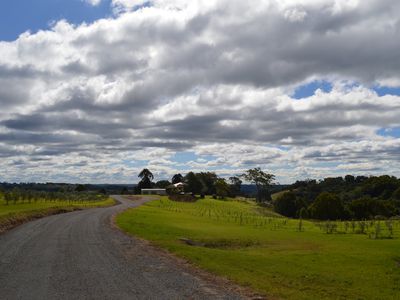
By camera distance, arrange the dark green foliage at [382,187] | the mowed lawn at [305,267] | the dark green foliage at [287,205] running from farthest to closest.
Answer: the dark green foliage at [382,187] < the dark green foliage at [287,205] < the mowed lawn at [305,267]

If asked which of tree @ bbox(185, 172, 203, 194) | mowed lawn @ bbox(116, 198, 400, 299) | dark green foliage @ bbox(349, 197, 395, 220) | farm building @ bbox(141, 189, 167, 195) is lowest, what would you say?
mowed lawn @ bbox(116, 198, 400, 299)

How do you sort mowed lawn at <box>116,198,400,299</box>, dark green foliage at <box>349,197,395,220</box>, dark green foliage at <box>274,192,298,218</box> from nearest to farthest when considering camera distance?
mowed lawn at <box>116,198,400,299</box>, dark green foliage at <box>349,197,395,220</box>, dark green foliage at <box>274,192,298,218</box>

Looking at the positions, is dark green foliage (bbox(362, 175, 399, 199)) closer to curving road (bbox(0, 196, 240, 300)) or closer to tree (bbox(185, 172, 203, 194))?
tree (bbox(185, 172, 203, 194))

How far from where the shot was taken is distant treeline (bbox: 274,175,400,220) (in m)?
91.6

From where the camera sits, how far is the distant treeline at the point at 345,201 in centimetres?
9156

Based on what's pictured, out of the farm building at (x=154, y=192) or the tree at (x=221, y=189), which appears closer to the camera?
the tree at (x=221, y=189)

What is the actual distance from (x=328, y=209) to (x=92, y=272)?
78789 millimetres

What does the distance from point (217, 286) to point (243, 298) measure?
1.91m

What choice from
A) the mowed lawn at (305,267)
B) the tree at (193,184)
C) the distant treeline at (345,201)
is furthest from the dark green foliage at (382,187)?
the mowed lawn at (305,267)

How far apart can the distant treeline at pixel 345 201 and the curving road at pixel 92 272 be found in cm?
6755

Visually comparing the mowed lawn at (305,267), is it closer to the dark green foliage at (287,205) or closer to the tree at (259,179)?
the dark green foliage at (287,205)

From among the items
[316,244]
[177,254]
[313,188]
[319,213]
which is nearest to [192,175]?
[313,188]

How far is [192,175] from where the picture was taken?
16238 cm

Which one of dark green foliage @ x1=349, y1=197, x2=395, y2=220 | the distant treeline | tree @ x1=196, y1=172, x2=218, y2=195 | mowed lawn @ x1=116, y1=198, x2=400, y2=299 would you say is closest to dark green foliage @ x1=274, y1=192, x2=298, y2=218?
the distant treeline
